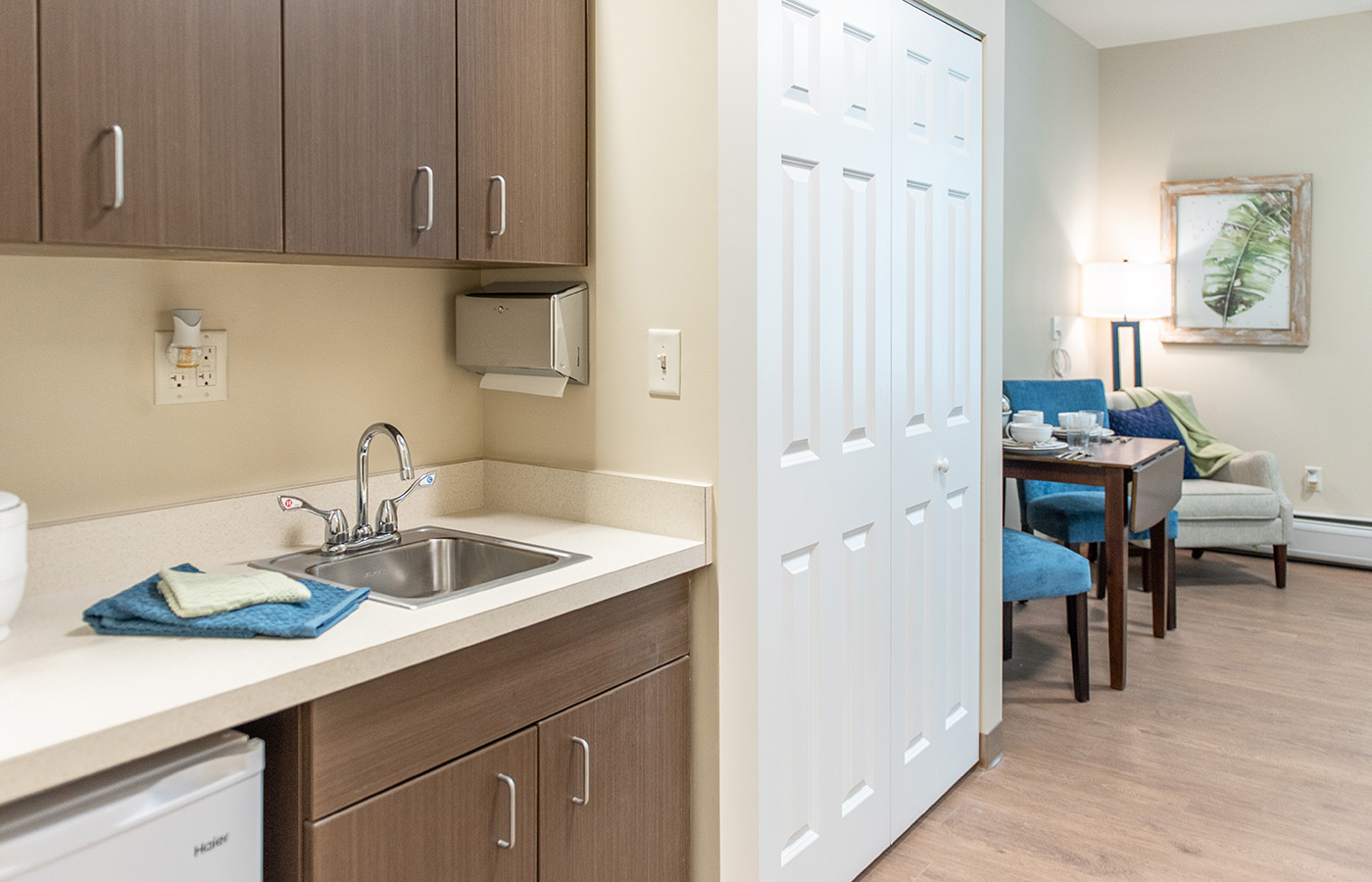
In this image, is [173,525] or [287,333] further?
[287,333]

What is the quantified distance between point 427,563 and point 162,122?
881mm

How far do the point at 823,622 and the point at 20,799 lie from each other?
4.54 ft

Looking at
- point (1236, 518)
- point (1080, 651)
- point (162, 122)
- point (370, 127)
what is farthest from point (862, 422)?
point (1236, 518)

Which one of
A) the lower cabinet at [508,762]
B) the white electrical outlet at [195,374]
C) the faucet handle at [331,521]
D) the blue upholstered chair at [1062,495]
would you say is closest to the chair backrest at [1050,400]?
the blue upholstered chair at [1062,495]

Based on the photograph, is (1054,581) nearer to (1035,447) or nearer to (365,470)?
(1035,447)

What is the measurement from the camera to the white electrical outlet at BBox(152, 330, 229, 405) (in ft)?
5.26

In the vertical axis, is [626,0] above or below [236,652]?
above

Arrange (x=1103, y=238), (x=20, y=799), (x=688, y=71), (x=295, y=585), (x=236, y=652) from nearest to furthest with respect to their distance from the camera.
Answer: (x=20, y=799) → (x=236, y=652) → (x=295, y=585) → (x=688, y=71) → (x=1103, y=238)

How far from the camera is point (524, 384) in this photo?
1994 mm

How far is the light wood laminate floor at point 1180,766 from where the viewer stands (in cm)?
234

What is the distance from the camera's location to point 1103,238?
573 centimetres

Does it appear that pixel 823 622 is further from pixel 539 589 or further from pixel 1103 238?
pixel 1103 238

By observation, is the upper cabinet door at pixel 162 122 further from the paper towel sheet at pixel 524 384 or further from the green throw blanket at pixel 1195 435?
the green throw blanket at pixel 1195 435

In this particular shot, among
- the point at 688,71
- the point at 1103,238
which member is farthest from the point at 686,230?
the point at 1103,238
